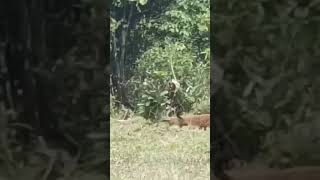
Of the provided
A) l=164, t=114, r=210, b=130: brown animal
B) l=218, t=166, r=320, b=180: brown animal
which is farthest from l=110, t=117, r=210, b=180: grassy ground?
l=218, t=166, r=320, b=180: brown animal

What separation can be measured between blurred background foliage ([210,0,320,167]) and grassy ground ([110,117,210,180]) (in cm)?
44

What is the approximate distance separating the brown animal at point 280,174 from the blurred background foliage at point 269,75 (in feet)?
0.12

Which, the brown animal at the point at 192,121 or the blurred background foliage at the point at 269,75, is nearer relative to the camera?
the blurred background foliage at the point at 269,75

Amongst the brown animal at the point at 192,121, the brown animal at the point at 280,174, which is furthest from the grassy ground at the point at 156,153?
the brown animal at the point at 280,174

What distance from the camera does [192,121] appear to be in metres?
2.93

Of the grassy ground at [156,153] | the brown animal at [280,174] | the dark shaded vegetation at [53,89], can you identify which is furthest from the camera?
the grassy ground at [156,153]

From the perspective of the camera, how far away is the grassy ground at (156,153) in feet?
9.28

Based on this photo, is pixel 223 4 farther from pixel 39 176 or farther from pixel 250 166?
pixel 39 176

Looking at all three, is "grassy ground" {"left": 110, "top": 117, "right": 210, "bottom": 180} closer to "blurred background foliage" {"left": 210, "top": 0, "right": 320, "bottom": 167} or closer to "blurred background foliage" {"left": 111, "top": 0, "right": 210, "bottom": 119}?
"blurred background foliage" {"left": 111, "top": 0, "right": 210, "bottom": 119}

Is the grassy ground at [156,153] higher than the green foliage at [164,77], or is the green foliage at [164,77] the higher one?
the green foliage at [164,77]

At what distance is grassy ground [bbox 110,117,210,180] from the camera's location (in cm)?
283

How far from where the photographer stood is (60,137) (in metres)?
2.38

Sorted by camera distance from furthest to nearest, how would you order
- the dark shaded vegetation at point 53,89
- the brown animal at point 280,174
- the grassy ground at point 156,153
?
1. the grassy ground at point 156,153
2. the brown animal at point 280,174
3. the dark shaded vegetation at point 53,89

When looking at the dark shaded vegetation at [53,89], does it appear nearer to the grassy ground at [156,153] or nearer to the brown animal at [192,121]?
the grassy ground at [156,153]
